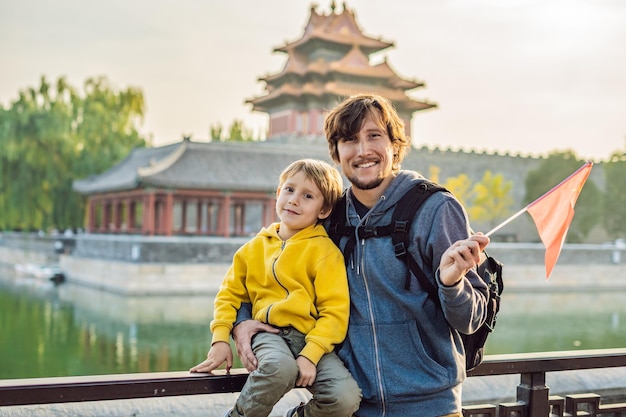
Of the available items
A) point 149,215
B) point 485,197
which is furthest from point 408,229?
point 485,197

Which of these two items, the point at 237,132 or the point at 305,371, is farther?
the point at 237,132

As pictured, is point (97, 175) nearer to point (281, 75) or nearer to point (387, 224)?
point (281, 75)

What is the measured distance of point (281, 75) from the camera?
26.5 m

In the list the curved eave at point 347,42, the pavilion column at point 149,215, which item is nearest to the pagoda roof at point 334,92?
the curved eave at point 347,42

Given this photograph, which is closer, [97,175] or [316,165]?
[316,165]

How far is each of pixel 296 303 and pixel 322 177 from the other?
32cm

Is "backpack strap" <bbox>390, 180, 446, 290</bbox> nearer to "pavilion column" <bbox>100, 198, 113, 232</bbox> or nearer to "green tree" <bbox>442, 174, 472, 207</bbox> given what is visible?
"pavilion column" <bbox>100, 198, 113, 232</bbox>

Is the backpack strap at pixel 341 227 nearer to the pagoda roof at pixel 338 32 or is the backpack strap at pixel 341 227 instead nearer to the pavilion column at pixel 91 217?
the pavilion column at pixel 91 217

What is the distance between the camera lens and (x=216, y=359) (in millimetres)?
1747

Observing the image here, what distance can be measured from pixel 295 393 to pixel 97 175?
21.4 metres

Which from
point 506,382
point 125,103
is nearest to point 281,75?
point 125,103

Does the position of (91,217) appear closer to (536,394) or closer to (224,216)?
(224,216)

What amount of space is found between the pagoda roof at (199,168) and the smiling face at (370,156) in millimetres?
15877

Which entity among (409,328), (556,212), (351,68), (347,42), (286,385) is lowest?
(286,385)
